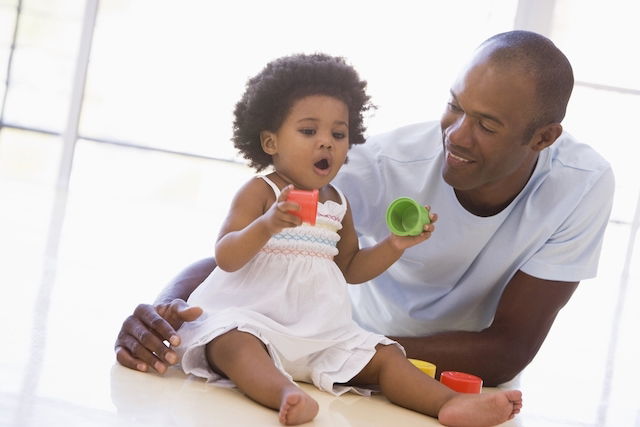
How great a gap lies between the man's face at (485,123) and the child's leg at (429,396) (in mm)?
417

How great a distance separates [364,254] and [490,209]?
13.1 inches

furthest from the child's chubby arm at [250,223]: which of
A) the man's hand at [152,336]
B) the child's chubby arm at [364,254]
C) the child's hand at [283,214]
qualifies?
the child's chubby arm at [364,254]

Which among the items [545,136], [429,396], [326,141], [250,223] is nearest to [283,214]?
[250,223]

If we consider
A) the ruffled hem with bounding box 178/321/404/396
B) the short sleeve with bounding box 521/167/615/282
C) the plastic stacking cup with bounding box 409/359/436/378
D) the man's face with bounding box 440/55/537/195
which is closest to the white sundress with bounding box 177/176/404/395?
the ruffled hem with bounding box 178/321/404/396

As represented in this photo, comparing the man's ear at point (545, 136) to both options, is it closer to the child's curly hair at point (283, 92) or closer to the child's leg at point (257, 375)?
the child's curly hair at point (283, 92)

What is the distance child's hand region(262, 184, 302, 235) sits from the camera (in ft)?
5.13

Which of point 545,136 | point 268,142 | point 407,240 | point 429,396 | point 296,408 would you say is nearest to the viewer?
point 296,408

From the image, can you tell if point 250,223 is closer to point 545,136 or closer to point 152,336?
point 152,336

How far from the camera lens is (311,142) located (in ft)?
6.07

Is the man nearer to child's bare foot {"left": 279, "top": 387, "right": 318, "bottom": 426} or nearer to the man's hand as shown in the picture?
the man's hand

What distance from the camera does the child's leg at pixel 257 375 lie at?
147cm

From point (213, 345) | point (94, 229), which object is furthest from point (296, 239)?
point (94, 229)

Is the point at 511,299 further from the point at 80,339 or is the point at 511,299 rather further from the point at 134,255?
the point at 134,255

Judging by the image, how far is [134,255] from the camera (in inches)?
131
